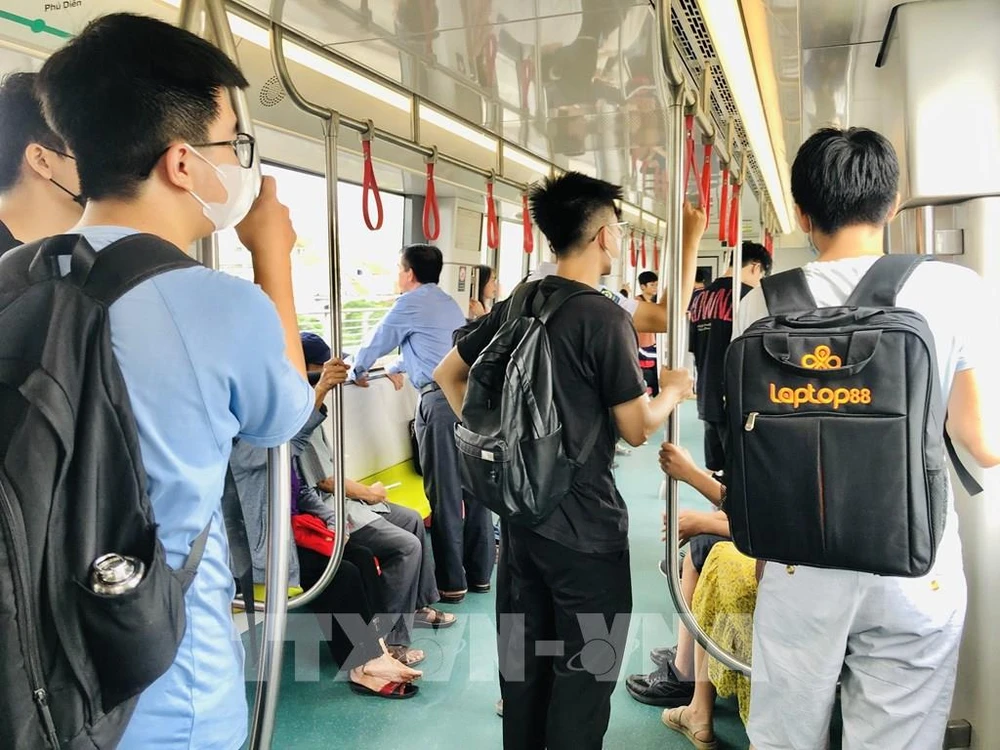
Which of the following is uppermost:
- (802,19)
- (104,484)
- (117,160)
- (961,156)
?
(802,19)

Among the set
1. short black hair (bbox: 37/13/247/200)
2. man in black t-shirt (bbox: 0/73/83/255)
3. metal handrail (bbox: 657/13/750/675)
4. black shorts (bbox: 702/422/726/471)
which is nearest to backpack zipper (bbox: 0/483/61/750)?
short black hair (bbox: 37/13/247/200)

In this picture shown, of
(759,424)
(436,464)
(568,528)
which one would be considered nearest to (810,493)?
(759,424)

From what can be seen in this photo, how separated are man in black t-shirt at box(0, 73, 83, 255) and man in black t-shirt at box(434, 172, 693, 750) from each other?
1050 millimetres

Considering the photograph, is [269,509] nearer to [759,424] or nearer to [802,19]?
[759,424]

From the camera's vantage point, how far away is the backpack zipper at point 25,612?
0.77 m

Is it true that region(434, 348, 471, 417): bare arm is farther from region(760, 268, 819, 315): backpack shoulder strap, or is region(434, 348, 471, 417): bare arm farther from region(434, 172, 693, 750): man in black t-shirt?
region(760, 268, 819, 315): backpack shoulder strap

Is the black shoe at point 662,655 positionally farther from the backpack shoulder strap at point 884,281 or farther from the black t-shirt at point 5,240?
the black t-shirt at point 5,240

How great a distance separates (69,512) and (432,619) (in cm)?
279

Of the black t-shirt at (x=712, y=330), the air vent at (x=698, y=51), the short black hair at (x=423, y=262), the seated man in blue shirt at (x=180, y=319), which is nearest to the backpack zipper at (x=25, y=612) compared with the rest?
the seated man in blue shirt at (x=180, y=319)

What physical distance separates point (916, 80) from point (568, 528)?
1464 millimetres

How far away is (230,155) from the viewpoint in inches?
40.1

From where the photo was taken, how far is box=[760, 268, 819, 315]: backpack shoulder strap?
1442mm

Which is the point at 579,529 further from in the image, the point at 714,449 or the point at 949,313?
the point at 714,449

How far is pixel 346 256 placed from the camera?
5152 mm
